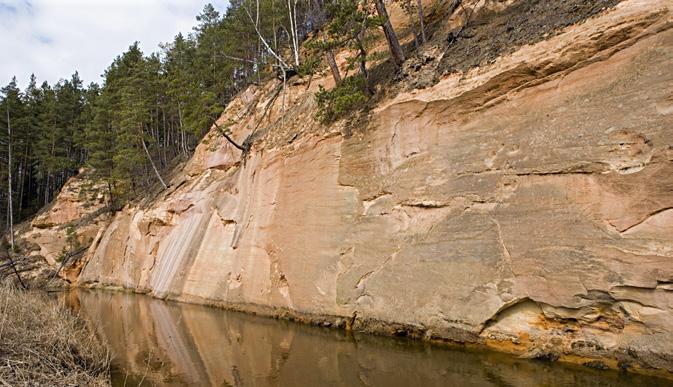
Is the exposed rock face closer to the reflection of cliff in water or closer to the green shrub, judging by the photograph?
the green shrub

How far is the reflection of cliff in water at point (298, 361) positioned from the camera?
6.71 metres

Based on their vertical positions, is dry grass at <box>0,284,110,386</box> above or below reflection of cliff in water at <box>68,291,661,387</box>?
above

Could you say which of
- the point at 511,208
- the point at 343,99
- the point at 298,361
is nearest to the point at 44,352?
the point at 298,361

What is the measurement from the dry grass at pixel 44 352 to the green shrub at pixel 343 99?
332 inches

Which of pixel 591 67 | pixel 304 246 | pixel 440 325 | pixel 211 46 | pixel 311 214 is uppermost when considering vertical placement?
pixel 211 46

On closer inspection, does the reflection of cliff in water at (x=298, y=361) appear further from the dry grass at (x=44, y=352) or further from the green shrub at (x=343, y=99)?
the green shrub at (x=343, y=99)

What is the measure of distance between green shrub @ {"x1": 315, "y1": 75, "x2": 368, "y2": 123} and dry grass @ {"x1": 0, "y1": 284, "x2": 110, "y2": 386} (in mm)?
8439

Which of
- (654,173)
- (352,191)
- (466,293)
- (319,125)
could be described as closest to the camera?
(654,173)

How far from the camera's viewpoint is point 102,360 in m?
7.26

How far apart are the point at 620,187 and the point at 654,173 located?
0.50 m

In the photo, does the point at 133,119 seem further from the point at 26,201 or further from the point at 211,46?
the point at 26,201

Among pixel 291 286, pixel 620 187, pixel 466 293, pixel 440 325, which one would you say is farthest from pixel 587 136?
pixel 291 286

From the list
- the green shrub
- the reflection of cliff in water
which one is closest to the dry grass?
the reflection of cliff in water

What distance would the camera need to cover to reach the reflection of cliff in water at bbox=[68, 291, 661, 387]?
6.71 metres
